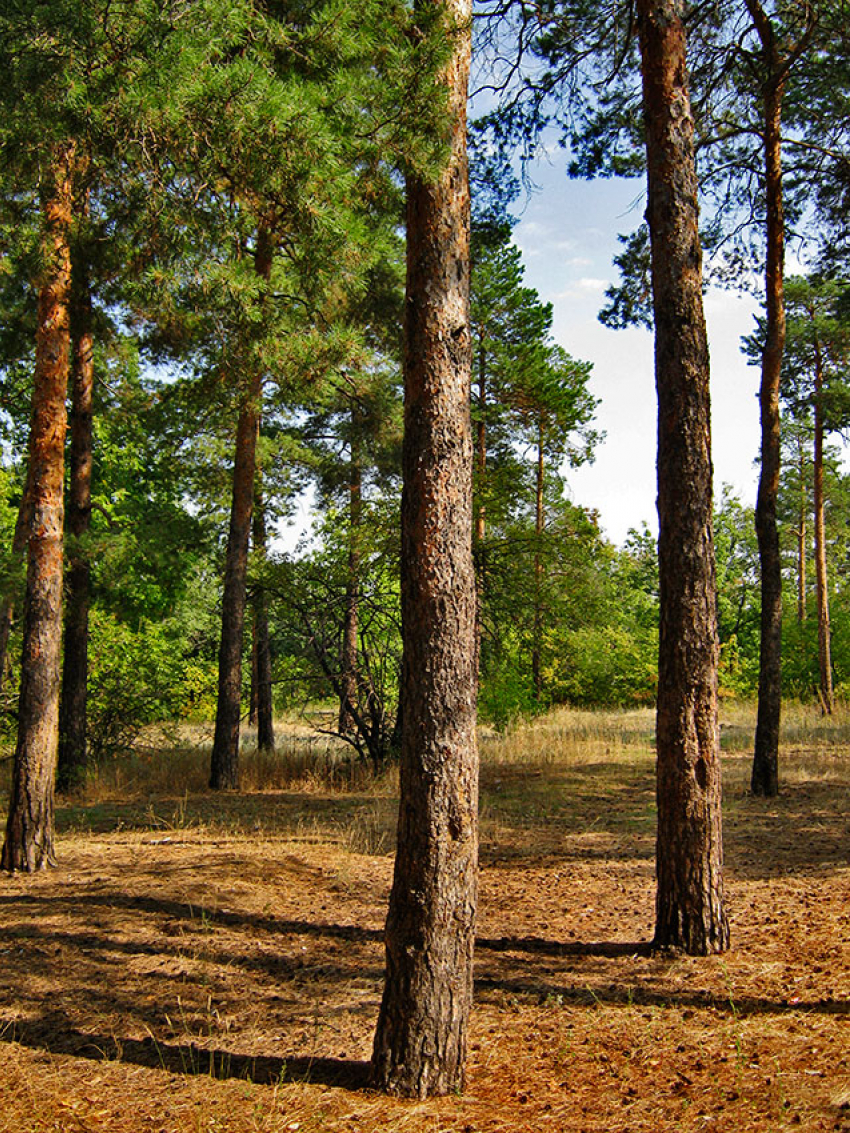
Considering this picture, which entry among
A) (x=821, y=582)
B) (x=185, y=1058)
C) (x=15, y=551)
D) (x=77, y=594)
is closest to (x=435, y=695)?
(x=185, y=1058)

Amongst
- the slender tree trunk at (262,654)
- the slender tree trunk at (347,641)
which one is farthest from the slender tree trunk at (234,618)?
the slender tree trunk at (262,654)

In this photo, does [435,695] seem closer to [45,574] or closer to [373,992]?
[373,992]

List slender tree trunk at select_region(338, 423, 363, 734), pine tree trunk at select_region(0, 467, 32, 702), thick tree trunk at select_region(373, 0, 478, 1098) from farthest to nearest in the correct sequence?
slender tree trunk at select_region(338, 423, 363, 734)
pine tree trunk at select_region(0, 467, 32, 702)
thick tree trunk at select_region(373, 0, 478, 1098)

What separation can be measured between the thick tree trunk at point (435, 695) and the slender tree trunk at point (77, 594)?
9623mm

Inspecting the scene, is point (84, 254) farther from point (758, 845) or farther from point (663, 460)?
point (758, 845)

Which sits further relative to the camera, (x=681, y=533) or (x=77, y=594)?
(x=77, y=594)

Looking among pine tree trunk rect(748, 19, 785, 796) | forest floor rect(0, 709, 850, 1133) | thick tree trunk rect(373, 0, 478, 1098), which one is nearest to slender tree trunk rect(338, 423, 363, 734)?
forest floor rect(0, 709, 850, 1133)

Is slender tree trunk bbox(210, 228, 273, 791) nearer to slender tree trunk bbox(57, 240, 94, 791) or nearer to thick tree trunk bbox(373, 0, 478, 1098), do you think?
slender tree trunk bbox(57, 240, 94, 791)

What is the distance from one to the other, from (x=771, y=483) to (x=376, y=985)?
7940mm

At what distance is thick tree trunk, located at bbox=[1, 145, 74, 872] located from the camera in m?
7.47

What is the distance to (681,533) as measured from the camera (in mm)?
5324

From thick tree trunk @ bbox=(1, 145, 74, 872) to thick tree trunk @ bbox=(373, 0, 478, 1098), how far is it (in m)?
4.83

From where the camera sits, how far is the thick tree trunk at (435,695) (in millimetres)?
3613

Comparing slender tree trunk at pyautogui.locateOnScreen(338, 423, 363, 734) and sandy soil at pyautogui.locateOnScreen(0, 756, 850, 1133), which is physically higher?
slender tree trunk at pyautogui.locateOnScreen(338, 423, 363, 734)
